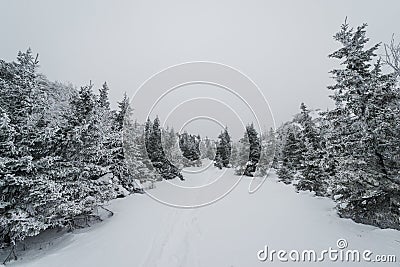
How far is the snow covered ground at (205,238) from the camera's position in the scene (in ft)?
21.9

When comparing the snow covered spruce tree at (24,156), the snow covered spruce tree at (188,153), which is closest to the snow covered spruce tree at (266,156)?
the snow covered spruce tree at (188,153)

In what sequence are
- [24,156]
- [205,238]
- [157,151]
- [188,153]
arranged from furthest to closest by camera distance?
[188,153]
[157,151]
[205,238]
[24,156]

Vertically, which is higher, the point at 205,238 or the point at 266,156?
the point at 266,156

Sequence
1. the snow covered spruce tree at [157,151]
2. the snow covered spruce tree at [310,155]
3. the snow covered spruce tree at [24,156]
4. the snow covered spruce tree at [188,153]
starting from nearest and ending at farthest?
the snow covered spruce tree at [24,156], the snow covered spruce tree at [310,155], the snow covered spruce tree at [157,151], the snow covered spruce tree at [188,153]

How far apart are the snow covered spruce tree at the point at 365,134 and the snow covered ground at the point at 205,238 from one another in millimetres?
1103

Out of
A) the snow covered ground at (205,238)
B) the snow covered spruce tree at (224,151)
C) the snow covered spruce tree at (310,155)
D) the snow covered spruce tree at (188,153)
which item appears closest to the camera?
the snow covered ground at (205,238)

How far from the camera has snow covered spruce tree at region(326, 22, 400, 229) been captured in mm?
8062

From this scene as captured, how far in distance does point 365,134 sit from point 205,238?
25.2ft

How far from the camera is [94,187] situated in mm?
10336

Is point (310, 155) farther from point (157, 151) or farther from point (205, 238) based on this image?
point (157, 151)

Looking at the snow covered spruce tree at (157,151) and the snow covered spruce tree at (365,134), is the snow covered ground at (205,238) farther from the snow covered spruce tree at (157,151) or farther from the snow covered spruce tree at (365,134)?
the snow covered spruce tree at (157,151)

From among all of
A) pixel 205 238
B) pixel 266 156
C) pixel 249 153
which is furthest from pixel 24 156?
pixel 266 156

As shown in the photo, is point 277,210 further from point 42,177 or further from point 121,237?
point 42,177

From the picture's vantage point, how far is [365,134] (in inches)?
326
